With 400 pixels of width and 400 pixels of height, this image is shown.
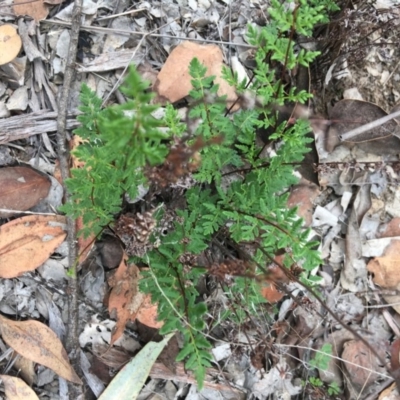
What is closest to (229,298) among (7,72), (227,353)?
(227,353)

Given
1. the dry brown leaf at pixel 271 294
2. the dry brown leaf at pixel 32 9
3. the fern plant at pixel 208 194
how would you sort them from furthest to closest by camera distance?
1. the dry brown leaf at pixel 271 294
2. the dry brown leaf at pixel 32 9
3. the fern plant at pixel 208 194

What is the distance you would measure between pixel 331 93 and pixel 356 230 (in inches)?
30.9

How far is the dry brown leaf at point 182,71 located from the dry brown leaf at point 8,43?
708 millimetres

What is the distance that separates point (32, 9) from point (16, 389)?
189cm

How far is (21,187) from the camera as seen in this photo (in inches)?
99.4

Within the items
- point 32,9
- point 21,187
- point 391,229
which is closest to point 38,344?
point 21,187

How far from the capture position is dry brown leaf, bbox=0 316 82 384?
2.47 m

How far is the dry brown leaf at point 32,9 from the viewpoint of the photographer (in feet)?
8.50

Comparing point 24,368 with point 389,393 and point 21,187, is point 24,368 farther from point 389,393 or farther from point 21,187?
point 389,393

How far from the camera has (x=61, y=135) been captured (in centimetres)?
253

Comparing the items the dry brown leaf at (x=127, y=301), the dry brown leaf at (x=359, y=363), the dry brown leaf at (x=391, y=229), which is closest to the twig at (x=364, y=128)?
the dry brown leaf at (x=391, y=229)

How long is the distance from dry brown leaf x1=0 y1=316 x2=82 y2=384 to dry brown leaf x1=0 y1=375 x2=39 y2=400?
5.5 inches

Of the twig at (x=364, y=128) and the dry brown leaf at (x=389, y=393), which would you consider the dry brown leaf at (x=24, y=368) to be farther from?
the twig at (x=364, y=128)

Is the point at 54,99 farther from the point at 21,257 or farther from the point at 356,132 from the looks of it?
the point at 356,132
